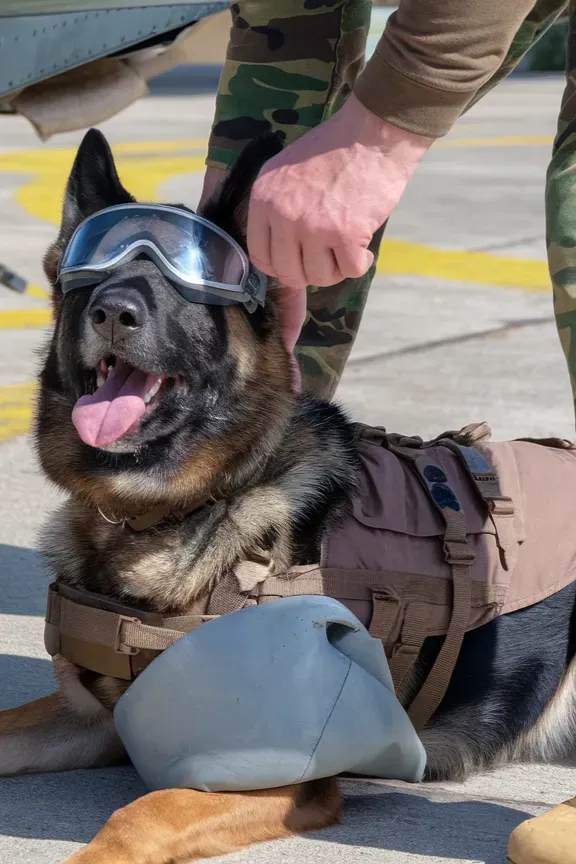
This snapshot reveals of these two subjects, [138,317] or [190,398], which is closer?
[138,317]

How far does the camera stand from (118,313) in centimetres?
232

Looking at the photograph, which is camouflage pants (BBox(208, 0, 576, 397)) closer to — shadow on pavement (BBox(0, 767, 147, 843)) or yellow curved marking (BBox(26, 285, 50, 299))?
shadow on pavement (BBox(0, 767, 147, 843))

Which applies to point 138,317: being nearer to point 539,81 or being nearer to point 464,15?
point 464,15

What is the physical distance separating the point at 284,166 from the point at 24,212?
7.06m

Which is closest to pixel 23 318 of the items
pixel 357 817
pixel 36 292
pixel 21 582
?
pixel 36 292

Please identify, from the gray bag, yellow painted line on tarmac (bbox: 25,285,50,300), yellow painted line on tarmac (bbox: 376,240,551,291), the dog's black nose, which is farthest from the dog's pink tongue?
yellow painted line on tarmac (bbox: 376,240,551,291)

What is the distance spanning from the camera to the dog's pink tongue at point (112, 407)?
2.38 meters

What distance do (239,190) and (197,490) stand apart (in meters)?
0.60

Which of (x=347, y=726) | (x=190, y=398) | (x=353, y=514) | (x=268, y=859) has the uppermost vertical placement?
(x=190, y=398)

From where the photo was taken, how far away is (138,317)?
2.34 m

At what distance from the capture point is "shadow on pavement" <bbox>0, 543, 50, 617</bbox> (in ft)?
10.9

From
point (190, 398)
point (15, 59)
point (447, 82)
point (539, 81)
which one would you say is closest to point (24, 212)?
point (15, 59)

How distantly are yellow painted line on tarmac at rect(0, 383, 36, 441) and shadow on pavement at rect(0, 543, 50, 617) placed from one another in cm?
90

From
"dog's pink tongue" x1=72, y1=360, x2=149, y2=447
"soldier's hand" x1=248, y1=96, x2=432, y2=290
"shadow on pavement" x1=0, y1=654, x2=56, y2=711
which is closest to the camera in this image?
"soldier's hand" x1=248, y1=96, x2=432, y2=290
